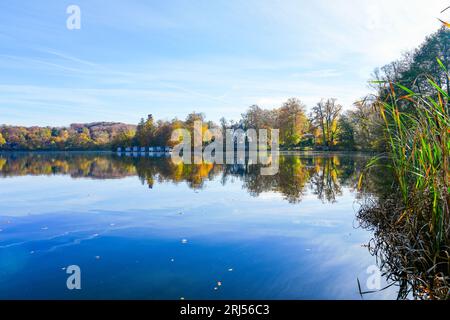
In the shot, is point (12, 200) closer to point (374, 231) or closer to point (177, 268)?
point (177, 268)

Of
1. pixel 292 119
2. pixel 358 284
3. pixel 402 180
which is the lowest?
pixel 358 284

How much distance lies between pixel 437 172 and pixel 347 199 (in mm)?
6469

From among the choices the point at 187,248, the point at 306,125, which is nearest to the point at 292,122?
the point at 306,125

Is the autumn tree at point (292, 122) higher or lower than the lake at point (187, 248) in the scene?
higher

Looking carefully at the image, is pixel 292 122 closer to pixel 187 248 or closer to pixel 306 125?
pixel 306 125

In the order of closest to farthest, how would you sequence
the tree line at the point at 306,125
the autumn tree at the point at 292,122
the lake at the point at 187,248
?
the lake at the point at 187,248, the tree line at the point at 306,125, the autumn tree at the point at 292,122

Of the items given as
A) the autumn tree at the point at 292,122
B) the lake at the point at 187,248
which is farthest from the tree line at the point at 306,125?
the lake at the point at 187,248

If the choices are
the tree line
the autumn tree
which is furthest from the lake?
the autumn tree

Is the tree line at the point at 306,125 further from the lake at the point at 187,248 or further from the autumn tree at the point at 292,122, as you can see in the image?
the lake at the point at 187,248

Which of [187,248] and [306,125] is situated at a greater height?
[306,125]

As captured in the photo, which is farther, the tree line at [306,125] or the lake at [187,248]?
the tree line at [306,125]

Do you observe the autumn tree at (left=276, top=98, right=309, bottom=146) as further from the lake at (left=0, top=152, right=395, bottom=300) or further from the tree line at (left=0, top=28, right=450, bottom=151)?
the lake at (left=0, top=152, right=395, bottom=300)
